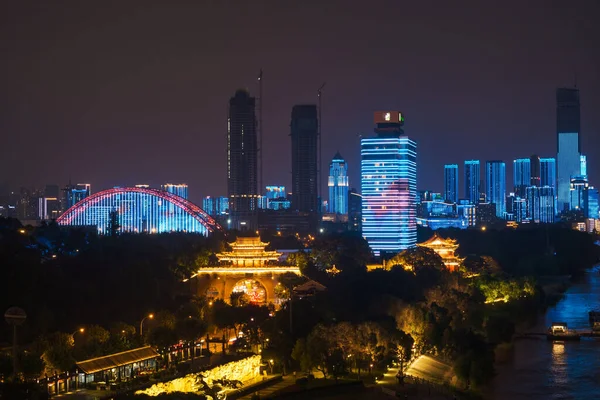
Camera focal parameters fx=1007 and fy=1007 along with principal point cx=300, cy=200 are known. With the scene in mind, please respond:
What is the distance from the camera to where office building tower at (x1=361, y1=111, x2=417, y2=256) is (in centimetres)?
10056

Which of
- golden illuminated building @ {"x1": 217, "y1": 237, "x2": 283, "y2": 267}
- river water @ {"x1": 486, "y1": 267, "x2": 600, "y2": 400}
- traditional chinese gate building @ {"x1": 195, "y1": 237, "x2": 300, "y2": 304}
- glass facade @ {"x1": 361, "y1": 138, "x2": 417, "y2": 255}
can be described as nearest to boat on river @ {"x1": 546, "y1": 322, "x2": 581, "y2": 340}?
river water @ {"x1": 486, "y1": 267, "x2": 600, "y2": 400}

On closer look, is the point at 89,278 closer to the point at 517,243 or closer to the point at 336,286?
the point at 336,286

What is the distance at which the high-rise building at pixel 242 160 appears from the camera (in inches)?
6447

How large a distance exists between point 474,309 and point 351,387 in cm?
1896

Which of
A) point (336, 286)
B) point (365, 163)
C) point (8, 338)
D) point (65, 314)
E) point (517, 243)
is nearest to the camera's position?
point (8, 338)

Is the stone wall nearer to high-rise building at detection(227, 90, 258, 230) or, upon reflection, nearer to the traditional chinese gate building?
the traditional chinese gate building

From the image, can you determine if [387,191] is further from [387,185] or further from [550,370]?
[550,370]

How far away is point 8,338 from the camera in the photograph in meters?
32.5

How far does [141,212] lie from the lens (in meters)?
106

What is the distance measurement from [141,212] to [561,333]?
63.2 meters

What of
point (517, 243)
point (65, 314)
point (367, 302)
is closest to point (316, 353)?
point (65, 314)

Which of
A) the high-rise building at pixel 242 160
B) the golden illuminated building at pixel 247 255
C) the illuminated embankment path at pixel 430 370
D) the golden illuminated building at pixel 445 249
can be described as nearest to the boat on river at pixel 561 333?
the illuminated embankment path at pixel 430 370

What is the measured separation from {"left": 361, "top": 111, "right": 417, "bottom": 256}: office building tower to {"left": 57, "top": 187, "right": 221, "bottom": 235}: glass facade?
52.1ft

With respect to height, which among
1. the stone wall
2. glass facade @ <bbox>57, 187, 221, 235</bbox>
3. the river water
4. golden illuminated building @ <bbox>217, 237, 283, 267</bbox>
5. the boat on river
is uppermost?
glass facade @ <bbox>57, 187, 221, 235</bbox>
